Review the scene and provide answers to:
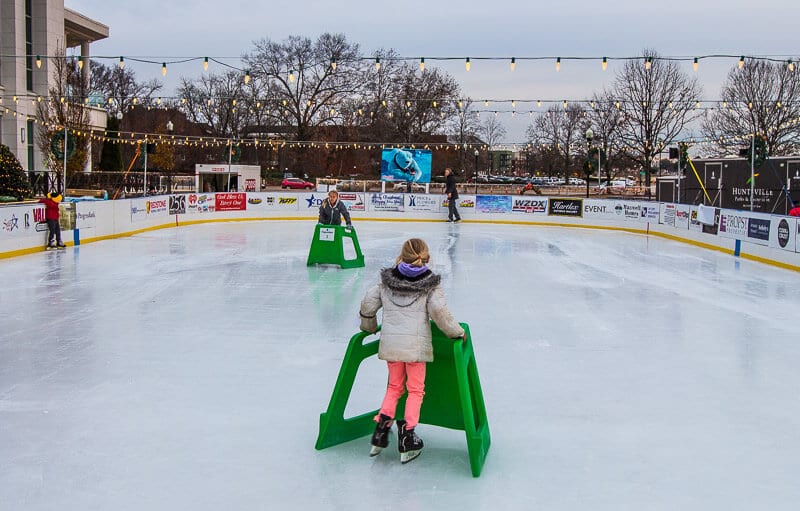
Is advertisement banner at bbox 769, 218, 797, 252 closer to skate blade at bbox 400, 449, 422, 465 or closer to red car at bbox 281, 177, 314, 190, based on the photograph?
skate blade at bbox 400, 449, 422, 465

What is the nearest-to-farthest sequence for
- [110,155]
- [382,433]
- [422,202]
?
[382,433]
[422,202]
[110,155]

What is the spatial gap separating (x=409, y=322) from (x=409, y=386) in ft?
1.30

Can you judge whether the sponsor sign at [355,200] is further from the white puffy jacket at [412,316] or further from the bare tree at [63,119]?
the white puffy jacket at [412,316]

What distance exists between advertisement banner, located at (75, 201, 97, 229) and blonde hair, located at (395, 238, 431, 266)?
16.4 metres

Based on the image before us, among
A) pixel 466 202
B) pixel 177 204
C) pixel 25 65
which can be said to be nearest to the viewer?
pixel 177 204

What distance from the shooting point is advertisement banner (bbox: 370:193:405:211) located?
30.9 meters

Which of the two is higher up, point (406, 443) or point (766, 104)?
point (766, 104)

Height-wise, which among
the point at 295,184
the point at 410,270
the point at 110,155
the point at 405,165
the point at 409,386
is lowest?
the point at 409,386

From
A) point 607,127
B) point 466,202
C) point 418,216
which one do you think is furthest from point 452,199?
point 607,127

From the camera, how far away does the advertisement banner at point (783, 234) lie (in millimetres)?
16531

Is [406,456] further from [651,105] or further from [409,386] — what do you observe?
[651,105]

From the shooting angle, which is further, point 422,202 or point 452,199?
point 422,202

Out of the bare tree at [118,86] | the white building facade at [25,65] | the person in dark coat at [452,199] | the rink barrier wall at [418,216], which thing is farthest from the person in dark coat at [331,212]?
the bare tree at [118,86]

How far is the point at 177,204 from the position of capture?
2631cm
